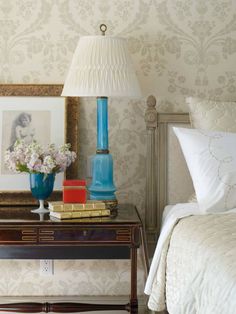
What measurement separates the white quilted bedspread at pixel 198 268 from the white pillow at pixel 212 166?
0.10 meters

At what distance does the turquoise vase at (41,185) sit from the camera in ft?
9.21

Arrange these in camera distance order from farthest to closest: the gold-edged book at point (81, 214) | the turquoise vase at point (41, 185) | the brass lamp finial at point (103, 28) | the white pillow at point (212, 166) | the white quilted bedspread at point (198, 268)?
the brass lamp finial at point (103, 28) → the turquoise vase at point (41, 185) → the gold-edged book at point (81, 214) → the white pillow at point (212, 166) → the white quilted bedspread at point (198, 268)

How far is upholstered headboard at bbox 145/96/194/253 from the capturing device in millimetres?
3066

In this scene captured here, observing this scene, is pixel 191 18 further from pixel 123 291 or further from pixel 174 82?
pixel 123 291

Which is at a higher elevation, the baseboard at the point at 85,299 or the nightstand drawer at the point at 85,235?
the nightstand drawer at the point at 85,235

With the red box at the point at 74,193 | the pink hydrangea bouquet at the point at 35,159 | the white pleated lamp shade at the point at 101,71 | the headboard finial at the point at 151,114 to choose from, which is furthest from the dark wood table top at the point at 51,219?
the white pleated lamp shade at the point at 101,71

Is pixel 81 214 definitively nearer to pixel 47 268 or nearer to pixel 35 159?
pixel 35 159

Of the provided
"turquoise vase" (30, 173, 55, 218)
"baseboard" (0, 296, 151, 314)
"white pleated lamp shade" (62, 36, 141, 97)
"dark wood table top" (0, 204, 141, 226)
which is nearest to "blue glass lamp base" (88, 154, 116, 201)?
"dark wood table top" (0, 204, 141, 226)

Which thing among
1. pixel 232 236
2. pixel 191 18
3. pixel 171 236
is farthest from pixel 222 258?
pixel 191 18

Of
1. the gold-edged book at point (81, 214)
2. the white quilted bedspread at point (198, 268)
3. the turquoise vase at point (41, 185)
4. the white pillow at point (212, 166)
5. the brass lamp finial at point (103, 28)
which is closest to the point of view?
the white quilted bedspread at point (198, 268)

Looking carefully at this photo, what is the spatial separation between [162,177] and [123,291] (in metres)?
0.64

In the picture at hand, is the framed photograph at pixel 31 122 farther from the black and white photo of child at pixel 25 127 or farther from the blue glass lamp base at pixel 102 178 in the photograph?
the blue glass lamp base at pixel 102 178

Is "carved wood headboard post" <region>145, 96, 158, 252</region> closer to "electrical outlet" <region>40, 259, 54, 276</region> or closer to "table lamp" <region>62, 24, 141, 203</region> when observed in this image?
"table lamp" <region>62, 24, 141, 203</region>

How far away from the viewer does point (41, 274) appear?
318 cm
